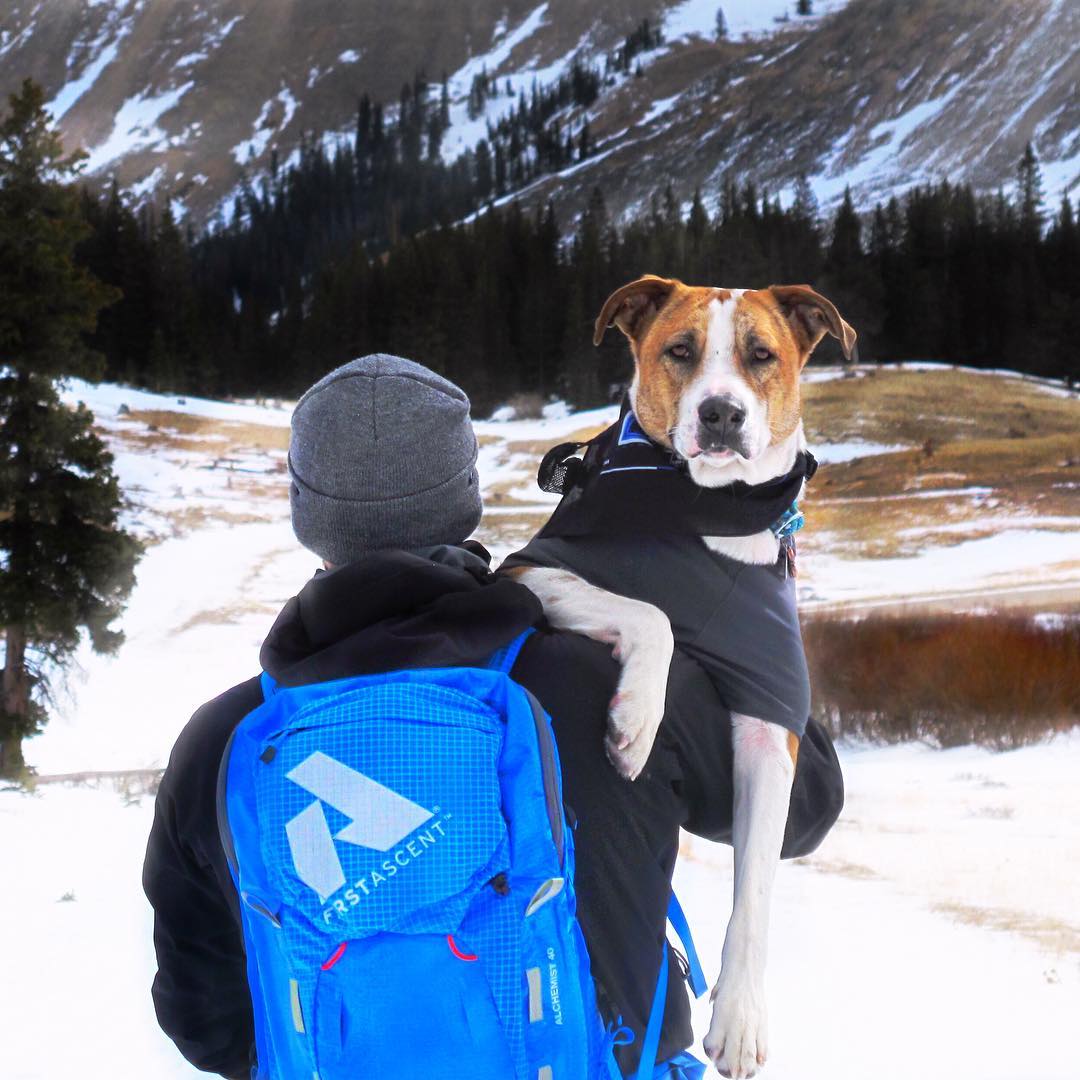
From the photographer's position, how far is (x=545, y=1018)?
1.10 metres

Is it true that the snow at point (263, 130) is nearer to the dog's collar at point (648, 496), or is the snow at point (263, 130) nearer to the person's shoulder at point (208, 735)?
the dog's collar at point (648, 496)

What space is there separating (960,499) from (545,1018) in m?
17.5

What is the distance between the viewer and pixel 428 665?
115 centimetres

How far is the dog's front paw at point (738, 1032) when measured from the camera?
A: 1.78 metres

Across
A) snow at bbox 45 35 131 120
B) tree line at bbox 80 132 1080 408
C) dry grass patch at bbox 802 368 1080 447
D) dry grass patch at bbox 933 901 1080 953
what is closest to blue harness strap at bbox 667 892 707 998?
dry grass patch at bbox 933 901 1080 953

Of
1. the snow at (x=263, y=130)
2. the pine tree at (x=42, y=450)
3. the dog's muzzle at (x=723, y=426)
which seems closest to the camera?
the dog's muzzle at (x=723, y=426)

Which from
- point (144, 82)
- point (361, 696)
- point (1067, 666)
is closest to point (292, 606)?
point (361, 696)

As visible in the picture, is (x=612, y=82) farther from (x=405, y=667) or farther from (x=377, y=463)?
(x=405, y=667)

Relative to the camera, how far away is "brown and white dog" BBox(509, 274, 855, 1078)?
1591 millimetres

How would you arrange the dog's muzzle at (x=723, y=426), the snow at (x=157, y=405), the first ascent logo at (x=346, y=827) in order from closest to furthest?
the first ascent logo at (x=346, y=827) → the dog's muzzle at (x=723, y=426) → the snow at (x=157, y=405)

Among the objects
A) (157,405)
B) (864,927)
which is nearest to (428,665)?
(864,927)

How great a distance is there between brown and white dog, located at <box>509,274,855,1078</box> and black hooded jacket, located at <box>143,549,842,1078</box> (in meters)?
A: 0.05

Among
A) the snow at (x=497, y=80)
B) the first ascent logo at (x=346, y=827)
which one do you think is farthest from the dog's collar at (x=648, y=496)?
the snow at (x=497, y=80)

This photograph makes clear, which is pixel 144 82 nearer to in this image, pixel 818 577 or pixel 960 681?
pixel 818 577
